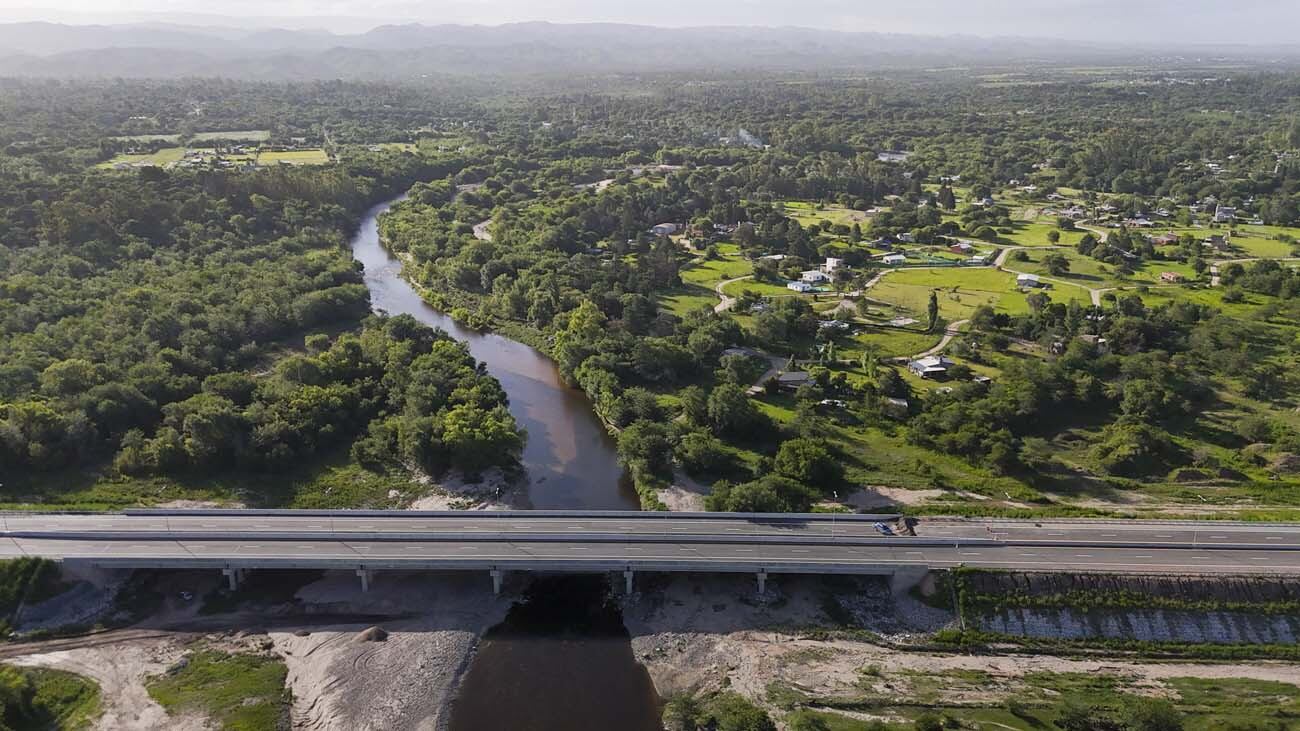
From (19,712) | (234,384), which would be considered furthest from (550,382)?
(19,712)

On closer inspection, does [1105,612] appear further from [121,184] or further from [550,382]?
[121,184]

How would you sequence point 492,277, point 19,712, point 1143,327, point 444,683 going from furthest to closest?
point 492,277 < point 1143,327 < point 444,683 < point 19,712

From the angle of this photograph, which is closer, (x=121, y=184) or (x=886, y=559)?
(x=886, y=559)

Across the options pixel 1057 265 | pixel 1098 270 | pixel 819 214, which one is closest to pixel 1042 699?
pixel 1057 265

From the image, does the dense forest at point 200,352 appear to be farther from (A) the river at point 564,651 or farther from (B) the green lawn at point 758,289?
(B) the green lawn at point 758,289

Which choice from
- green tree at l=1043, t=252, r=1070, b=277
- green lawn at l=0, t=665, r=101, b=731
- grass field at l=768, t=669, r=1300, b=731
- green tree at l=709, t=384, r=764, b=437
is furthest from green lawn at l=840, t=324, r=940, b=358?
green lawn at l=0, t=665, r=101, b=731

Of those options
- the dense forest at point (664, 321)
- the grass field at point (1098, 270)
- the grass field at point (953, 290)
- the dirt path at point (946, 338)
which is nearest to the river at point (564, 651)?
the dense forest at point (664, 321)

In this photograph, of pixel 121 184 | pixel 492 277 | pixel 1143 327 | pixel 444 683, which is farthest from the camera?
pixel 121 184

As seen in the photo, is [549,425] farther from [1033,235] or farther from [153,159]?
[153,159]
